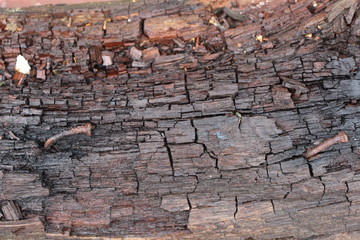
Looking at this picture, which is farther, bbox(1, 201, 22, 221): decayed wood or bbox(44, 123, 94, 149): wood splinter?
bbox(44, 123, 94, 149): wood splinter

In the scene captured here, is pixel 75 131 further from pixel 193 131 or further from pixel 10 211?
pixel 193 131

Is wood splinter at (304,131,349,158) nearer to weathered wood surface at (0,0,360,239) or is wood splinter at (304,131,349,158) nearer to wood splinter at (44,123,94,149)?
weathered wood surface at (0,0,360,239)

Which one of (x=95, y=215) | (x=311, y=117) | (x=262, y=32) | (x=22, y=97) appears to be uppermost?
(x=262, y=32)

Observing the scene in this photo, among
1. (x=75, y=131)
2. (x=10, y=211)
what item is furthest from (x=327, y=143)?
(x=10, y=211)

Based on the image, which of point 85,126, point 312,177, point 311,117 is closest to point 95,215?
point 85,126

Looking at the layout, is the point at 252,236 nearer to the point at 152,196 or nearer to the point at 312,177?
the point at 312,177

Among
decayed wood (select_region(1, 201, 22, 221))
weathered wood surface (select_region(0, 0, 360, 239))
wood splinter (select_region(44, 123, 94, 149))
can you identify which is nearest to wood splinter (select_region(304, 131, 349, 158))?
weathered wood surface (select_region(0, 0, 360, 239))

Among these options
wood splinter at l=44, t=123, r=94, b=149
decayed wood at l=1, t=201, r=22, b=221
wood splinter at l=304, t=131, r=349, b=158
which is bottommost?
decayed wood at l=1, t=201, r=22, b=221
